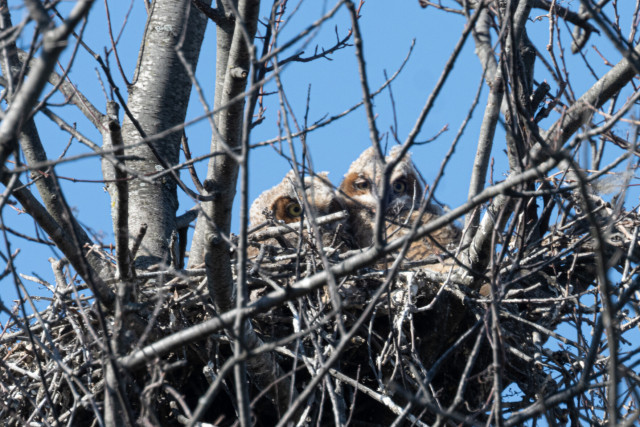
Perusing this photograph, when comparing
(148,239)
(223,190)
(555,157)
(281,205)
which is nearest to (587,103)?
(555,157)

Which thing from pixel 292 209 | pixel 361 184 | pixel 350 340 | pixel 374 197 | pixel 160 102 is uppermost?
pixel 160 102

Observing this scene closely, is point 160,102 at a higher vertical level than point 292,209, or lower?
higher

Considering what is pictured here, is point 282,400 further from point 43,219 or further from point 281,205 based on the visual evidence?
point 281,205

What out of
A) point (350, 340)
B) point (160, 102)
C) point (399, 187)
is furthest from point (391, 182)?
point (350, 340)

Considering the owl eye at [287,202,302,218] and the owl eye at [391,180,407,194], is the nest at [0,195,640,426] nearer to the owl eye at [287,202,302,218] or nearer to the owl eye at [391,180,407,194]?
the owl eye at [287,202,302,218]

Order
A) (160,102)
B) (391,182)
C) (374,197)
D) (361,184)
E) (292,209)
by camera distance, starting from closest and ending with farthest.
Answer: (160,102), (374,197), (292,209), (391,182), (361,184)

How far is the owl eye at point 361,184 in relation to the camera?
24.8ft

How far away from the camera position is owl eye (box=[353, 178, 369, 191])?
7.57m

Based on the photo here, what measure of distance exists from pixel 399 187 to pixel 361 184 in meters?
0.39

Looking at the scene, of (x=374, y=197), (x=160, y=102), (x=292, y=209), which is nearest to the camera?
(x=160, y=102)

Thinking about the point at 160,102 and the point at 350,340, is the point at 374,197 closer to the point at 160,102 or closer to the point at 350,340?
the point at 160,102

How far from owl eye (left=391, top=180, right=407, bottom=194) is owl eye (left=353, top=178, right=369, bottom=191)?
0.28 m

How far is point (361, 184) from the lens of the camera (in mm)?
7602

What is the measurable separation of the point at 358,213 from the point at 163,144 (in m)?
1.92
